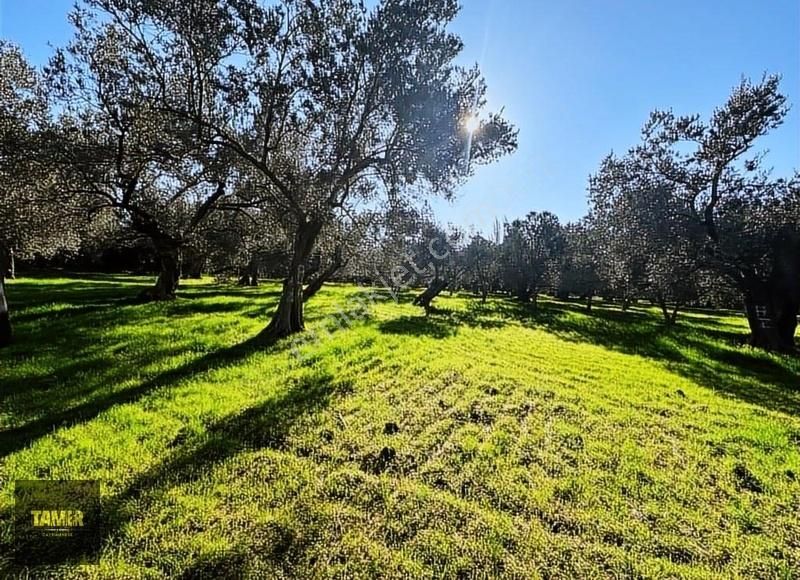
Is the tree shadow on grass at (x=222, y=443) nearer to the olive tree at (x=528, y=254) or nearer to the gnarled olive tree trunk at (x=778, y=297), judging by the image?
the gnarled olive tree trunk at (x=778, y=297)

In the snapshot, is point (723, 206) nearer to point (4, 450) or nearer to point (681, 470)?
point (681, 470)

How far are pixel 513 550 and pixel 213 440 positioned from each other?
3.38 meters

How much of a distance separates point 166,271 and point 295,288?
9.20 metres

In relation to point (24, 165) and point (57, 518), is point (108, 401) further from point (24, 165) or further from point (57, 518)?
point (24, 165)

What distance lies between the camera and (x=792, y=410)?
22.8 ft

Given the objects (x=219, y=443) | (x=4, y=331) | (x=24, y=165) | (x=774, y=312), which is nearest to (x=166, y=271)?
(x=24, y=165)

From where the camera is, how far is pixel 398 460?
4281 millimetres

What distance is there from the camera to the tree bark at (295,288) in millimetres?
10508

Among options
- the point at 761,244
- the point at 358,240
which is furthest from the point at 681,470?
the point at 761,244

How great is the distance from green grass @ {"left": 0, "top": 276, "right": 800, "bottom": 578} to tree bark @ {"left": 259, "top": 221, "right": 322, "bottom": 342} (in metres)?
1.64

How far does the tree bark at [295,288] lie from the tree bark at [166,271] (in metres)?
8.28

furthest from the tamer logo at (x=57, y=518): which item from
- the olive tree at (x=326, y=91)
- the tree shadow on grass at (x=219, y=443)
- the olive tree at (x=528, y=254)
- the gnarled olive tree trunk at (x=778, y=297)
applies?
the olive tree at (x=528, y=254)

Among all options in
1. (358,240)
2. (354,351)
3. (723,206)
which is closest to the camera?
(354,351)

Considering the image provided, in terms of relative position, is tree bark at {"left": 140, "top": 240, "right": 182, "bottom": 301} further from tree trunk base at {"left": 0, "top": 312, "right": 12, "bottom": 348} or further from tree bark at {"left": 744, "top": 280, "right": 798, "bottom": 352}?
tree bark at {"left": 744, "top": 280, "right": 798, "bottom": 352}
